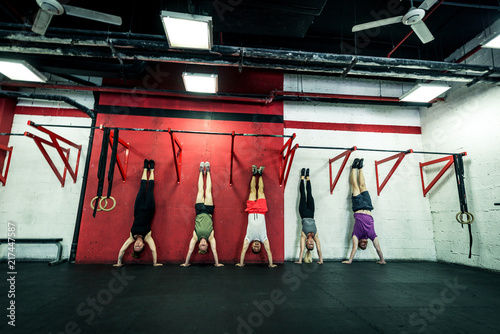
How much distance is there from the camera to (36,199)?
227 inches

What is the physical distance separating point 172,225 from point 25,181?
12.1 feet

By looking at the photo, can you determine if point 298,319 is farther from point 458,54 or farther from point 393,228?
point 458,54

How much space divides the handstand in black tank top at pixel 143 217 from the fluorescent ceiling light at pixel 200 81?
6.77 feet

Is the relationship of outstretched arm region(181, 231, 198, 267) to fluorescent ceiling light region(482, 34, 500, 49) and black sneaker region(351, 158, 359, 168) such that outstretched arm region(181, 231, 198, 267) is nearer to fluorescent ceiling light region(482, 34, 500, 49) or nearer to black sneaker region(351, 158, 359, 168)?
black sneaker region(351, 158, 359, 168)

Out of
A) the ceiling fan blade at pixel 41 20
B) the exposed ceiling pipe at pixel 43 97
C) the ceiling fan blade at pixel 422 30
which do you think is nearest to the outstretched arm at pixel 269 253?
the ceiling fan blade at pixel 422 30

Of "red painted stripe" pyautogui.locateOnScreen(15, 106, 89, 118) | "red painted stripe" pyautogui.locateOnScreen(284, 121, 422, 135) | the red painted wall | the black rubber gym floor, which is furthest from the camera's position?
"red painted stripe" pyautogui.locateOnScreen(284, 121, 422, 135)

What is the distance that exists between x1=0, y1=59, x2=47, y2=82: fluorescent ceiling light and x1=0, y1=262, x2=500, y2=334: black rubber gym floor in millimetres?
3917

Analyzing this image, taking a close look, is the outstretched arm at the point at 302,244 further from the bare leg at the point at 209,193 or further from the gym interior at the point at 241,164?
the bare leg at the point at 209,193

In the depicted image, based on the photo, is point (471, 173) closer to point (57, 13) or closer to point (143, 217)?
point (143, 217)

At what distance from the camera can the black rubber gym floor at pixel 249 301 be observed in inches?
94.9

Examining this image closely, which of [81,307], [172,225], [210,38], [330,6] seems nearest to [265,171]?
[172,225]

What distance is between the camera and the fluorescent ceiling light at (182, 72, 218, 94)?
5.07 metres

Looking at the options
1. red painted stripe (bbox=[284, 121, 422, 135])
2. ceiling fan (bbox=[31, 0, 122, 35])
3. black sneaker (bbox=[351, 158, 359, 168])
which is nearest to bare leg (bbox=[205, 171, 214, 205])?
red painted stripe (bbox=[284, 121, 422, 135])

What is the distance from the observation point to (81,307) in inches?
110
